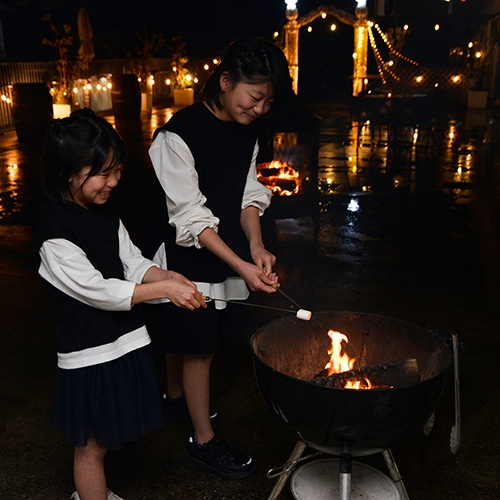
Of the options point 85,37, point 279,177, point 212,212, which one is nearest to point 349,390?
point 212,212

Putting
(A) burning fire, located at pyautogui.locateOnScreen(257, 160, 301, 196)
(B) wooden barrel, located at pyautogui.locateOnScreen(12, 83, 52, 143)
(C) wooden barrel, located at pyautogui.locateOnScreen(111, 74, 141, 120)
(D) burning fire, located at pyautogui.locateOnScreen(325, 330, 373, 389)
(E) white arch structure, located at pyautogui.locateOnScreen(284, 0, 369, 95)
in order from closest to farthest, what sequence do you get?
(D) burning fire, located at pyautogui.locateOnScreen(325, 330, 373, 389)
(A) burning fire, located at pyautogui.locateOnScreen(257, 160, 301, 196)
(B) wooden barrel, located at pyautogui.locateOnScreen(12, 83, 52, 143)
(E) white arch structure, located at pyautogui.locateOnScreen(284, 0, 369, 95)
(C) wooden barrel, located at pyautogui.locateOnScreen(111, 74, 141, 120)

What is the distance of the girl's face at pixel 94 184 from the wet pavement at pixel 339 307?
136cm

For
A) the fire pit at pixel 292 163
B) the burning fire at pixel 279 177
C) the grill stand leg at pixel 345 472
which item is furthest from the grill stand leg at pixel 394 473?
the burning fire at pixel 279 177

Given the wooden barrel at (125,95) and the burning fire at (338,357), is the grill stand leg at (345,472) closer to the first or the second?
the burning fire at (338,357)

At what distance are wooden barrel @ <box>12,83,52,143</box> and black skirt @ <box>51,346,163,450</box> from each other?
11.9 metres

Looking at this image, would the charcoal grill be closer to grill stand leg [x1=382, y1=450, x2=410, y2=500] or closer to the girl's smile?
grill stand leg [x1=382, y1=450, x2=410, y2=500]

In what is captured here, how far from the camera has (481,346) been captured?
4184 millimetres

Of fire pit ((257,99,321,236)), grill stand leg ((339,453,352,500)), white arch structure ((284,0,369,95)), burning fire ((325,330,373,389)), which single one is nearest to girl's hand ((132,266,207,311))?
burning fire ((325,330,373,389))

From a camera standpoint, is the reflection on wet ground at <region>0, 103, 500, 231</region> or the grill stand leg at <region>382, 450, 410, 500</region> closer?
the grill stand leg at <region>382, 450, 410, 500</region>

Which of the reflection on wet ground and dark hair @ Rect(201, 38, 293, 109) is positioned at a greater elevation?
dark hair @ Rect(201, 38, 293, 109)

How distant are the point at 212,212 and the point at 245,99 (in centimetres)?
51

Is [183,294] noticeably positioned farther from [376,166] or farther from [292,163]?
[376,166]

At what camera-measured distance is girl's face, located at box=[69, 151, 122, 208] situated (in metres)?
2.25

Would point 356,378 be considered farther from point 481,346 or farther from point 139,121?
point 139,121
